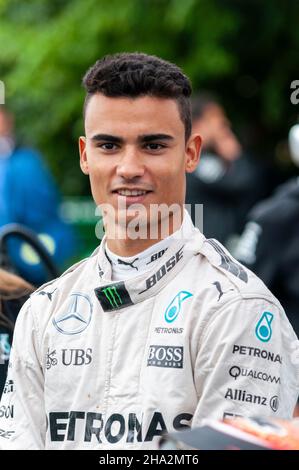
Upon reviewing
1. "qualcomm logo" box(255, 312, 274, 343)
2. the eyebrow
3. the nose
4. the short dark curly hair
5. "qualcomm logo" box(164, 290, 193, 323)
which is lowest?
"qualcomm logo" box(255, 312, 274, 343)

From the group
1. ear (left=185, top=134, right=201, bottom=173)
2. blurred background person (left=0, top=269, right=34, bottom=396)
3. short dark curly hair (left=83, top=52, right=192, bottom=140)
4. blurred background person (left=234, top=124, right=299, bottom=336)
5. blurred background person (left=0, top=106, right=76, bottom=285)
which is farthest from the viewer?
blurred background person (left=0, top=106, right=76, bottom=285)

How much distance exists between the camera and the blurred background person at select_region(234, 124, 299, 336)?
22.0 feet

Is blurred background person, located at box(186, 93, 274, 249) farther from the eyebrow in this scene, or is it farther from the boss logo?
the boss logo

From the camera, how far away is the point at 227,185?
9586 millimetres

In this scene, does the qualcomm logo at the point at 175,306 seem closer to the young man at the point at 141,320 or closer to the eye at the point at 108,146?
the young man at the point at 141,320

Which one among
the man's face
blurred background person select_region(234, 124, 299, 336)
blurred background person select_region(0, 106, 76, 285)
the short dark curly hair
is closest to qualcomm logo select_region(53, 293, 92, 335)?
the man's face

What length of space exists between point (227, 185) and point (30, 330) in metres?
6.18

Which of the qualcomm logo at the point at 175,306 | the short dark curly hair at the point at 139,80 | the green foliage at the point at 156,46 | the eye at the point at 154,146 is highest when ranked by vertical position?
the green foliage at the point at 156,46

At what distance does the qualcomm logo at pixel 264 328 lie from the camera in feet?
10.6

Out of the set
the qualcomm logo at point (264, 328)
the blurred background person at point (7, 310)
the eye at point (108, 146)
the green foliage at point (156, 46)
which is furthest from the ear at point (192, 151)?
the green foliage at point (156, 46)

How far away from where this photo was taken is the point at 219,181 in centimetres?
945

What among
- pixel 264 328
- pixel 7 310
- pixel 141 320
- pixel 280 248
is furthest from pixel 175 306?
pixel 280 248

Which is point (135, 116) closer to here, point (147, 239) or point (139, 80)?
point (139, 80)

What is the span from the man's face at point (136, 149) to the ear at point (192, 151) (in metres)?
0.09
